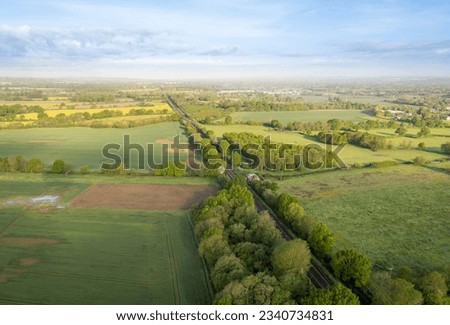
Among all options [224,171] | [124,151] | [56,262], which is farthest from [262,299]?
[124,151]

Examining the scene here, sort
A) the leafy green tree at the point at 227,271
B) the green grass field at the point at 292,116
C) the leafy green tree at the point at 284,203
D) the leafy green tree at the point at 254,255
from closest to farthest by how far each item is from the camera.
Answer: the leafy green tree at the point at 227,271 < the leafy green tree at the point at 254,255 < the leafy green tree at the point at 284,203 < the green grass field at the point at 292,116

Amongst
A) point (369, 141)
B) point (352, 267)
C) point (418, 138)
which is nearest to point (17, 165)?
point (352, 267)

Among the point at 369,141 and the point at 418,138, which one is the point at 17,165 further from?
the point at 418,138

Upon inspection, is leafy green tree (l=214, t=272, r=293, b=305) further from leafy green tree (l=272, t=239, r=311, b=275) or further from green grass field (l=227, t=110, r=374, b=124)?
green grass field (l=227, t=110, r=374, b=124)

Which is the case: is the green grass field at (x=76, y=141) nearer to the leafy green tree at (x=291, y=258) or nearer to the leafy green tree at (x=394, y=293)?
the leafy green tree at (x=291, y=258)

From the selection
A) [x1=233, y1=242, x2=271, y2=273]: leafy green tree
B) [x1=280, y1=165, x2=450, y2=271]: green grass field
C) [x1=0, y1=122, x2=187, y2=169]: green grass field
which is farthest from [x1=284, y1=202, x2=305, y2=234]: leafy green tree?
[x1=0, y1=122, x2=187, y2=169]: green grass field

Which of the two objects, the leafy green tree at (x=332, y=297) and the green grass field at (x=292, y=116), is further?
the green grass field at (x=292, y=116)

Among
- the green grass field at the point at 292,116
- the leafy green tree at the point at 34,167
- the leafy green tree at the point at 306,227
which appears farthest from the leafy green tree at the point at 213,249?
the green grass field at the point at 292,116
